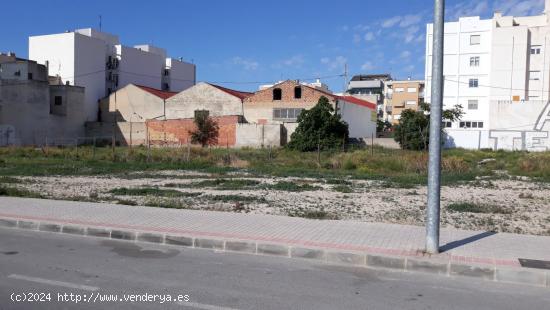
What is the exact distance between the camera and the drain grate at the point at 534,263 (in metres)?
6.75

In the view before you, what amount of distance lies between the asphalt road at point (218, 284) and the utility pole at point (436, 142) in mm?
808

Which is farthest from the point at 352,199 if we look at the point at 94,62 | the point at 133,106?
the point at 94,62

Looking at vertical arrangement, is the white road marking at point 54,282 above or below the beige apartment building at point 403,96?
below

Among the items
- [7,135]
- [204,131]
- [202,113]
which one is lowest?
[7,135]

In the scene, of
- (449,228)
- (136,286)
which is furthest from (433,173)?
(136,286)

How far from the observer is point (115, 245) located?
842 centimetres

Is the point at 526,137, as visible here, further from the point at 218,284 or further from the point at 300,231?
the point at 218,284

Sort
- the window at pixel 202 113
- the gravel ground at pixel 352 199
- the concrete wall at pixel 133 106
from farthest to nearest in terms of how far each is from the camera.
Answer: the concrete wall at pixel 133 106 < the window at pixel 202 113 < the gravel ground at pixel 352 199

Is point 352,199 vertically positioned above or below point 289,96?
below

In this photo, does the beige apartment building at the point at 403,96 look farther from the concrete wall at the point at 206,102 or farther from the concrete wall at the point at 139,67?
the concrete wall at the point at 206,102

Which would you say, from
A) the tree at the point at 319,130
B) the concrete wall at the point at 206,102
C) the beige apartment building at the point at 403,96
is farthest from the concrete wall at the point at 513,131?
the beige apartment building at the point at 403,96

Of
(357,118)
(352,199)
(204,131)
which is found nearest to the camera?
(352,199)

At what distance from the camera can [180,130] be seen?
183ft

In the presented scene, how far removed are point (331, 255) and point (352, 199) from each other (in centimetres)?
661
